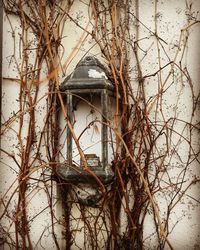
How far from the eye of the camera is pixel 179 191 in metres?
2.16

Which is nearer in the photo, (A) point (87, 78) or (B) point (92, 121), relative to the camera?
(A) point (87, 78)

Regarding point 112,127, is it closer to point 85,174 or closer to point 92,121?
point 92,121

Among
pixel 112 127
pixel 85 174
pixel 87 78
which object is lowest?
pixel 85 174

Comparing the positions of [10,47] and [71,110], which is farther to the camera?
[10,47]

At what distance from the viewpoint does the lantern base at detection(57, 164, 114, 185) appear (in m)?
1.98

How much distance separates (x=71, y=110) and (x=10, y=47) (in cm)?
59

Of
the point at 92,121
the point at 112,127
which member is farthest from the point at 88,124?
the point at 112,127

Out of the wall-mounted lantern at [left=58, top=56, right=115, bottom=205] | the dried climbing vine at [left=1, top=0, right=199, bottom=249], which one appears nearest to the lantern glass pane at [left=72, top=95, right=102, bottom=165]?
the wall-mounted lantern at [left=58, top=56, right=115, bottom=205]

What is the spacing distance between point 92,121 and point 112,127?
5.0 inches

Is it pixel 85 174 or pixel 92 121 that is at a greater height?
pixel 92 121

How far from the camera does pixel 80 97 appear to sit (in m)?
2.02

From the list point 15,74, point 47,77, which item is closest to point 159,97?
point 47,77

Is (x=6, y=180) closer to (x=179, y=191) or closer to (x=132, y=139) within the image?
(x=132, y=139)

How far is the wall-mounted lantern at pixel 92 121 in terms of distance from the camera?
2.00 meters
